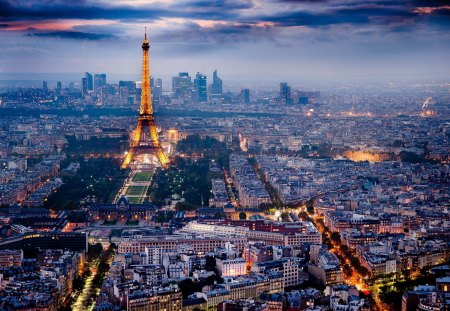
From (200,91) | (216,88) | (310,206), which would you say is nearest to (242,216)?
(310,206)

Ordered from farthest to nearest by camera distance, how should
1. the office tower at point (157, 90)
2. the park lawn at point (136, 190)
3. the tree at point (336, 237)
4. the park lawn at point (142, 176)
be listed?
the office tower at point (157, 90) < the park lawn at point (142, 176) < the park lawn at point (136, 190) < the tree at point (336, 237)

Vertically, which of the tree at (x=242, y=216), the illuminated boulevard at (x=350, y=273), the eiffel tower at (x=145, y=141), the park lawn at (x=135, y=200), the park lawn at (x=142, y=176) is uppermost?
the eiffel tower at (x=145, y=141)

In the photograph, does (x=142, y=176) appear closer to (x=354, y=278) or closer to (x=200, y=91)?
(x=354, y=278)

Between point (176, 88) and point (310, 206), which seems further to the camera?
point (176, 88)

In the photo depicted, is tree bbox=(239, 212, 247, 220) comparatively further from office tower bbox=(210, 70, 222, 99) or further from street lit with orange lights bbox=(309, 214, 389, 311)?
office tower bbox=(210, 70, 222, 99)

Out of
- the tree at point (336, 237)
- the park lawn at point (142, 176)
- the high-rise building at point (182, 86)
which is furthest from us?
the high-rise building at point (182, 86)

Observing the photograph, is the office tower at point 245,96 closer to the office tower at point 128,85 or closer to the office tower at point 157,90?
the office tower at point 157,90

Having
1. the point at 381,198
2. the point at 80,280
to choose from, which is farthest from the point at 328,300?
the point at 381,198

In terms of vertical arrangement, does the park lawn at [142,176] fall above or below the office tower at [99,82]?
below

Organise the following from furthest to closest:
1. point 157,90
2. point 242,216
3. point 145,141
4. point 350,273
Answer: point 157,90, point 145,141, point 242,216, point 350,273

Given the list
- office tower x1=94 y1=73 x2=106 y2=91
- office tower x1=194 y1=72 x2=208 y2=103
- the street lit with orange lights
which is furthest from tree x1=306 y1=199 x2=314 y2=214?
office tower x1=194 y1=72 x2=208 y2=103

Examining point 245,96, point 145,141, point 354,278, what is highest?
point 245,96

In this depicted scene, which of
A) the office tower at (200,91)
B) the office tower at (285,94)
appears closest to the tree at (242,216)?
the office tower at (285,94)

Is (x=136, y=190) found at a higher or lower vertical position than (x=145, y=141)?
lower
